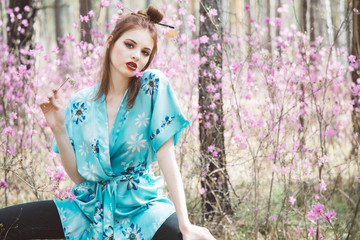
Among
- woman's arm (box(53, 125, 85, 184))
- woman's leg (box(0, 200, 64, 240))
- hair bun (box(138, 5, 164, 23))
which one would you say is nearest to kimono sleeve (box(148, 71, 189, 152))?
hair bun (box(138, 5, 164, 23))

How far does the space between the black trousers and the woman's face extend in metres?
0.64

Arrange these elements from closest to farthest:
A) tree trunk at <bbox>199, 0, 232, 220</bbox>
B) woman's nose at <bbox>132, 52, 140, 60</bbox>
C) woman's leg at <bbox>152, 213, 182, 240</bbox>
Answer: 1. woman's leg at <bbox>152, 213, 182, 240</bbox>
2. woman's nose at <bbox>132, 52, 140, 60</bbox>
3. tree trunk at <bbox>199, 0, 232, 220</bbox>

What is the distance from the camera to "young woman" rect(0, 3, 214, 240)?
1615 millimetres

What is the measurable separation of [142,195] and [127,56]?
1.95 ft

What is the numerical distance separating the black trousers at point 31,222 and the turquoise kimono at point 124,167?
4 centimetres

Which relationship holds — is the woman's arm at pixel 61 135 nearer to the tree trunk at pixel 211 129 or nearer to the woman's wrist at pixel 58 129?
the woman's wrist at pixel 58 129

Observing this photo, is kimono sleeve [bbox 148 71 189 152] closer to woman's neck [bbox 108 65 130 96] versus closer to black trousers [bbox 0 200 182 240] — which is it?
woman's neck [bbox 108 65 130 96]

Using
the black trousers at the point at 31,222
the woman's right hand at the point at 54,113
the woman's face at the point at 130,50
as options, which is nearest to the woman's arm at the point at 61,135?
the woman's right hand at the point at 54,113

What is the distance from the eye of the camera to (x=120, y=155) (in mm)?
1677

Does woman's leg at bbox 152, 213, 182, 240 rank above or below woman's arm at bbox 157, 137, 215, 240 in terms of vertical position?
below

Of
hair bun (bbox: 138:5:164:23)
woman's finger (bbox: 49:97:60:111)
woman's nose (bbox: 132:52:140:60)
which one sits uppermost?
hair bun (bbox: 138:5:164:23)

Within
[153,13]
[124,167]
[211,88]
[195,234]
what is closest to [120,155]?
[124,167]

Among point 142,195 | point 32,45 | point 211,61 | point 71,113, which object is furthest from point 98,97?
point 32,45

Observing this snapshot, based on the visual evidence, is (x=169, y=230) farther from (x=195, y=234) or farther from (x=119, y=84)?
(x=119, y=84)
